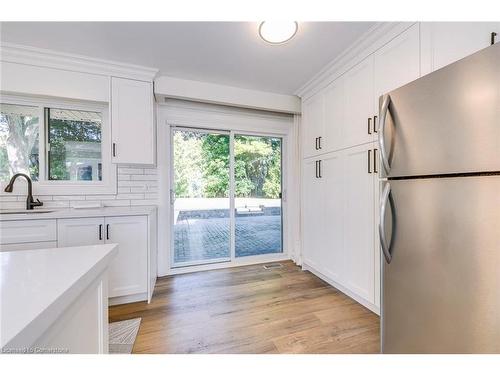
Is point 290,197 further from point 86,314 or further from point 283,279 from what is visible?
point 86,314

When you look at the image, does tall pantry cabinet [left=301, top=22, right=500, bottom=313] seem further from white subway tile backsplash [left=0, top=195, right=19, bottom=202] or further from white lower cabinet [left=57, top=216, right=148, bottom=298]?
white subway tile backsplash [left=0, top=195, right=19, bottom=202]

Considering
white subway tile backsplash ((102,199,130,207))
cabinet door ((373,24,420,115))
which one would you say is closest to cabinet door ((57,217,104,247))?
white subway tile backsplash ((102,199,130,207))

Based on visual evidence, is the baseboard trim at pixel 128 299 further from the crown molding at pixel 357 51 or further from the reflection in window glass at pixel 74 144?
the crown molding at pixel 357 51

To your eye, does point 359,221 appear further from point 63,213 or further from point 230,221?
point 63,213

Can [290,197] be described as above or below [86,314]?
above

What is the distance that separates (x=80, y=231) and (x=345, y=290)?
255cm

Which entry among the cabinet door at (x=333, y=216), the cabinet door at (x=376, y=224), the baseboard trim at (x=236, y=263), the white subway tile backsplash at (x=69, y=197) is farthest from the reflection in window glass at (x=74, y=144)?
the cabinet door at (x=376, y=224)

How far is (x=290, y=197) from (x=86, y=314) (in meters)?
2.79

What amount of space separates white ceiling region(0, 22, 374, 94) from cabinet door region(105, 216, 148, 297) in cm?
154

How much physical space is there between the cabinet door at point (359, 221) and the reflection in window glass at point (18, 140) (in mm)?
3142
